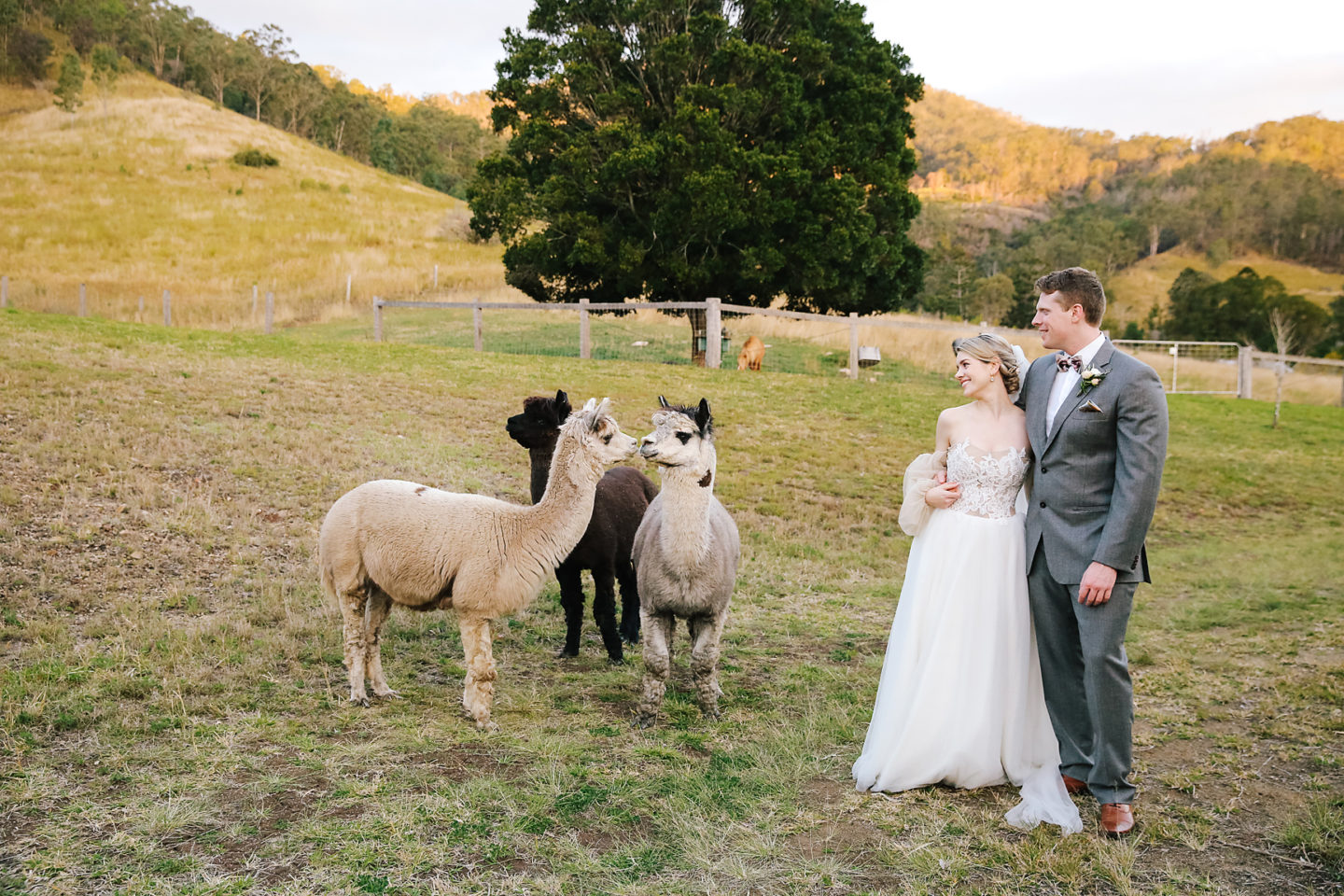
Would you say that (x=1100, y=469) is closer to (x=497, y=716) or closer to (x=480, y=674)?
(x=480, y=674)

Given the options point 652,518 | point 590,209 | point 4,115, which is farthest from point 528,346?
point 4,115

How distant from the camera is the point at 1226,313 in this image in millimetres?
49281

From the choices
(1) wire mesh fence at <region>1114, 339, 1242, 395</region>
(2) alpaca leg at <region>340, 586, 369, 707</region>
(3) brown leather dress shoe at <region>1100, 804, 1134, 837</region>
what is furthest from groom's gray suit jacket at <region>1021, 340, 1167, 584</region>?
(1) wire mesh fence at <region>1114, 339, 1242, 395</region>

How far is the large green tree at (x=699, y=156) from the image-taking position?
19156 millimetres

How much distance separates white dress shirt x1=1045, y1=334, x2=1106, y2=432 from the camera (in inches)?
152

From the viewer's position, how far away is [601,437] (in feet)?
16.9

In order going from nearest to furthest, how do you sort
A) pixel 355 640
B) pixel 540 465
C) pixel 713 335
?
pixel 355 640, pixel 540 465, pixel 713 335

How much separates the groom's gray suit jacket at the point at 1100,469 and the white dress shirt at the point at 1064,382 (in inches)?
0.8

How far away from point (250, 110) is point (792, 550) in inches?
3627

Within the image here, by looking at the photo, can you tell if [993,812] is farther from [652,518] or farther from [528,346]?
[528,346]

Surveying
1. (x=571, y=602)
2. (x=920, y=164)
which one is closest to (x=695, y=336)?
(x=571, y=602)

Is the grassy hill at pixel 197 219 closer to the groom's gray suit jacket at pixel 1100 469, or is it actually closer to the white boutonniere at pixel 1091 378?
the groom's gray suit jacket at pixel 1100 469

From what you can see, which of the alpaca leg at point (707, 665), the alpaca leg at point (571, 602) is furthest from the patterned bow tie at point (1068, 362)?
the alpaca leg at point (571, 602)

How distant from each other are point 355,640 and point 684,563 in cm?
203
